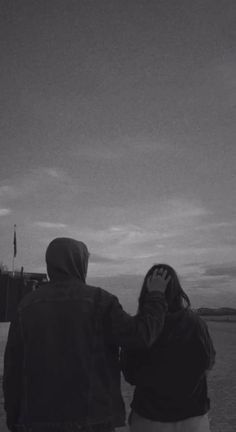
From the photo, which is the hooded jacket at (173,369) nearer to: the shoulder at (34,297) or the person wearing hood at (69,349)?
the person wearing hood at (69,349)

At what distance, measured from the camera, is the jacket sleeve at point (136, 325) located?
2361mm

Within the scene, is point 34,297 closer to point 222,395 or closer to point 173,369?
point 173,369

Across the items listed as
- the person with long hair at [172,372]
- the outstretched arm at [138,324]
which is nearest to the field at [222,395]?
the person with long hair at [172,372]

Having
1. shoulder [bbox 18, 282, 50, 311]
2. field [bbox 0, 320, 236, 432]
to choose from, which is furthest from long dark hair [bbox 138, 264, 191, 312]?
field [bbox 0, 320, 236, 432]

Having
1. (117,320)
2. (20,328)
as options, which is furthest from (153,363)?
(20,328)

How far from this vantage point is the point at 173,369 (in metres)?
2.71

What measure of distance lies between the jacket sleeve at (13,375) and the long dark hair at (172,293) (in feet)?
2.64

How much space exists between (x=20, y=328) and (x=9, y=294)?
10429 millimetres

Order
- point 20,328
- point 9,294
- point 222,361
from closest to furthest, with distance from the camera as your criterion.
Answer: point 20,328 < point 9,294 < point 222,361

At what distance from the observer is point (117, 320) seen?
2387mm

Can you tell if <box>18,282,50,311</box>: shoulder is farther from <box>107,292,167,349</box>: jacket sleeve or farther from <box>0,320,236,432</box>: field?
<box>0,320,236,432</box>: field

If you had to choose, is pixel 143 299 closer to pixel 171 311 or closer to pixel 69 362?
pixel 171 311

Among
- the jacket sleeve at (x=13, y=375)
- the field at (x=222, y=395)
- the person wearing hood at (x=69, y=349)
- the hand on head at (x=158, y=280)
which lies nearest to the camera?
the person wearing hood at (x=69, y=349)

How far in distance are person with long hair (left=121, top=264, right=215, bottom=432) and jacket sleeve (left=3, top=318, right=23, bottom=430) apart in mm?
688
